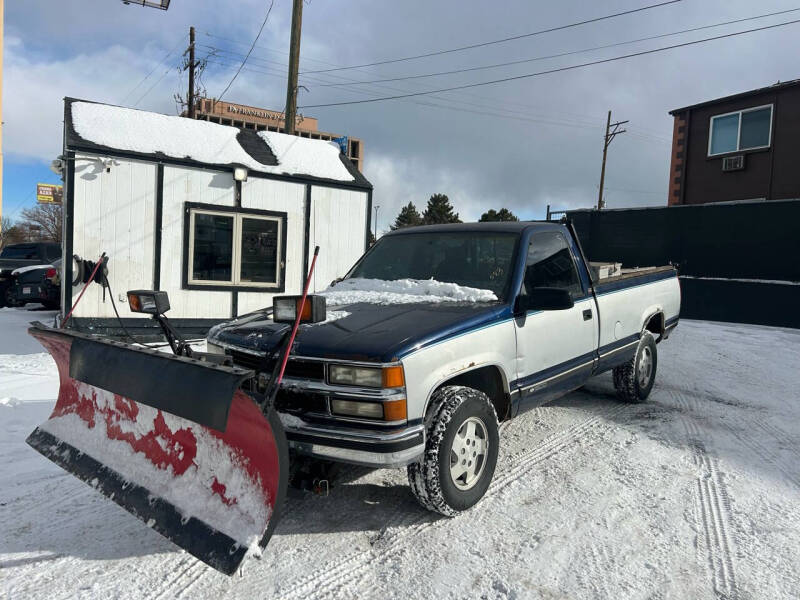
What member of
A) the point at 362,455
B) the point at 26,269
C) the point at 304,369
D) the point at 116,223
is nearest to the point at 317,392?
the point at 304,369

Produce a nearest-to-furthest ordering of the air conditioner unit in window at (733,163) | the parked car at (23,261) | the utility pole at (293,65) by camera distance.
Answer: the utility pole at (293,65) → the parked car at (23,261) → the air conditioner unit in window at (733,163)

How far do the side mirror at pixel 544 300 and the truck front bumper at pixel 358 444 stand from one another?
125 centimetres

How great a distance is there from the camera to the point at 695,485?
3609 mm

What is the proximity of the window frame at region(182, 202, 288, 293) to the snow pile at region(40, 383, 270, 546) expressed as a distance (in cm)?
554

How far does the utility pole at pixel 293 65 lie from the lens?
495 inches

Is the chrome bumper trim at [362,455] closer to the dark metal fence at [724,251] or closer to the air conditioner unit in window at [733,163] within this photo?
the dark metal fence at [724,251]

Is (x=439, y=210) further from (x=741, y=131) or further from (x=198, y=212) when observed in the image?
(x=198, y=212)

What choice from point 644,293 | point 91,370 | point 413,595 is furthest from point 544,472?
point 91,370

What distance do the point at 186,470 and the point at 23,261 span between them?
1444 cm

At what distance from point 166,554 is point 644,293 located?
15.7 ft

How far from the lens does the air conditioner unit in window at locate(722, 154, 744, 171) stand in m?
16.4

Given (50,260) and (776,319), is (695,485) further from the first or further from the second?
(50,260)

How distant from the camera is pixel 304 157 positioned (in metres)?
9.84

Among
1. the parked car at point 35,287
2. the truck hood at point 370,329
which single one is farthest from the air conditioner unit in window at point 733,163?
the parked car at point 35,287
